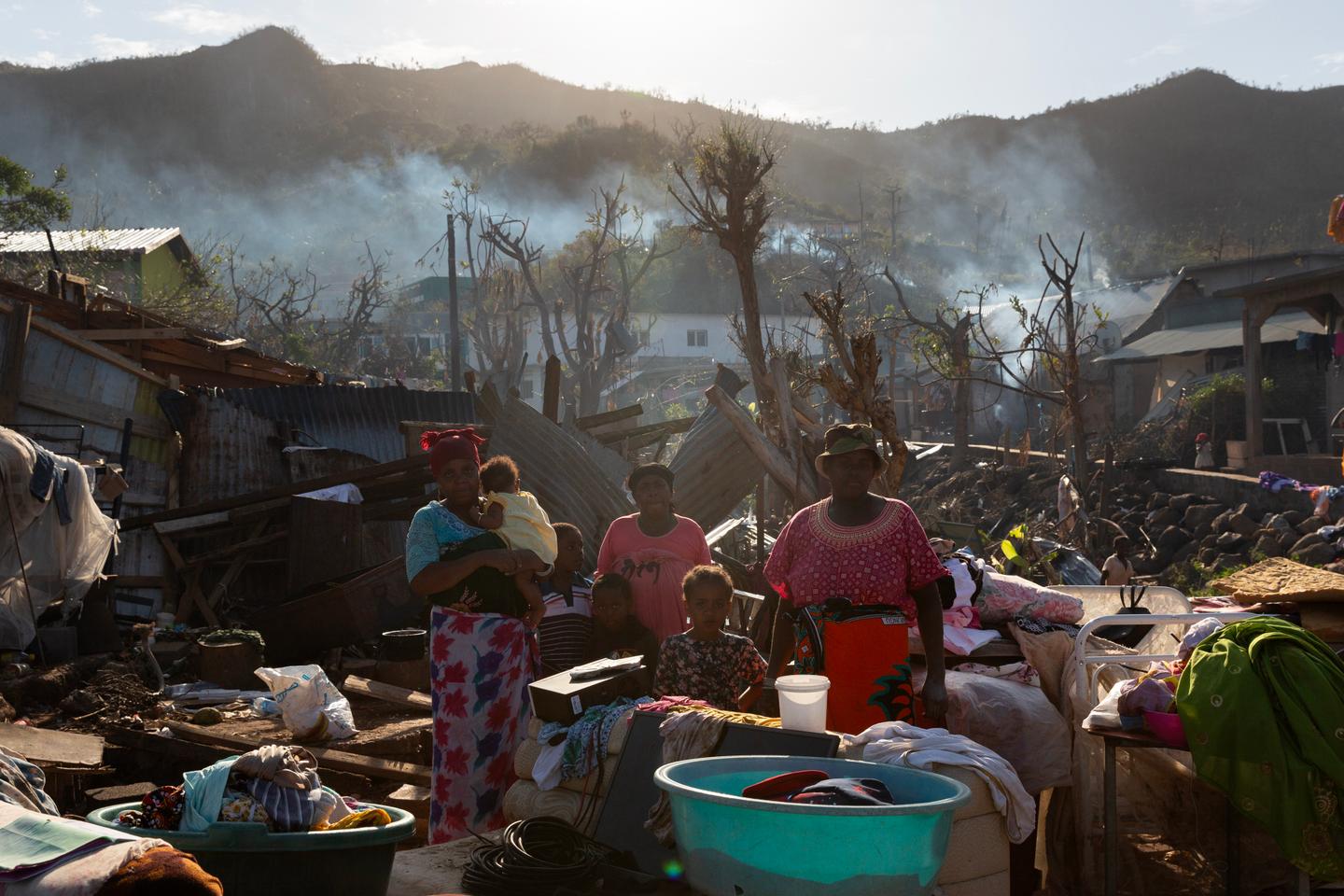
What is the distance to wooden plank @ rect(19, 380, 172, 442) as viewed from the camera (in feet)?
39.3

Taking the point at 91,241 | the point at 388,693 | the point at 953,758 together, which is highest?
the point at 91,241

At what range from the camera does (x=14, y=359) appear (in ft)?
38.4

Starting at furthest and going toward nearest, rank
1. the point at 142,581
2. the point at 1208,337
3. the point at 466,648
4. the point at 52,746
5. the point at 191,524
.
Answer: the point at 1208,337
the point at 191,524
the point at 142,581
the point at 52,746
the point at 466,648

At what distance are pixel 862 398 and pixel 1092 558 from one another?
28.8 feet

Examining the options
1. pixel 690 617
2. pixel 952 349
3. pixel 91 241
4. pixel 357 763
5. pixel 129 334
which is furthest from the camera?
pixel 91 241

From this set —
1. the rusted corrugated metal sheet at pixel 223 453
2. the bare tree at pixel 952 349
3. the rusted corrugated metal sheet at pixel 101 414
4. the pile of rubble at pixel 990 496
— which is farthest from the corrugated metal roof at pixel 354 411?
the bare tree at pixel 952 349

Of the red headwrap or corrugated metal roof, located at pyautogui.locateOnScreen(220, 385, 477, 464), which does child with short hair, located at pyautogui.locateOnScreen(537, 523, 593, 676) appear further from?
corrugated metal roof, located at pyautogui.locateOnScreen(220, 385, 477, 464)

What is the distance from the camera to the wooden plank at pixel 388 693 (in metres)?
8.44

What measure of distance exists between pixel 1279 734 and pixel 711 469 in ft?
23.9

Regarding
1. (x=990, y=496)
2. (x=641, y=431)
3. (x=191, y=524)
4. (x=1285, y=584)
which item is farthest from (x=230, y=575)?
(x=990, y=496)

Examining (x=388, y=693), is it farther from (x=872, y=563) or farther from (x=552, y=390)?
(x=552, y=390)

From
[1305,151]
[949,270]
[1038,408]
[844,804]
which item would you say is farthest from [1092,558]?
[1305,151]

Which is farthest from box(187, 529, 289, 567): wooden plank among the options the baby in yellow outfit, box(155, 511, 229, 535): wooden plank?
the baby in yellow outfit

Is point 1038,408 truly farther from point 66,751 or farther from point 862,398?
point 66,751
